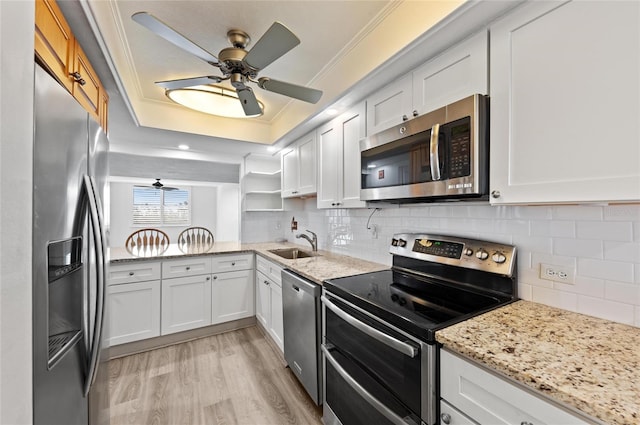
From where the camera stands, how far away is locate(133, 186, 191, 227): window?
652 centimetres

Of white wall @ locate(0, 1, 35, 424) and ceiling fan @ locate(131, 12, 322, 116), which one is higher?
ceiling fan @ locate(131, 12, 322, 116)

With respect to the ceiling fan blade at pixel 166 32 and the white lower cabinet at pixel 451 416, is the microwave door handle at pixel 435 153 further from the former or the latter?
the ceiling fan blade at pixel 166 32

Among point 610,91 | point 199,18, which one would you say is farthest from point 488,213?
→ point 199,18

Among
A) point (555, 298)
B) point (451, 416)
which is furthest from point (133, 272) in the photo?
point (555, 298)

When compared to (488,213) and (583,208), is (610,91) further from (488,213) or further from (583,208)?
(488,213)

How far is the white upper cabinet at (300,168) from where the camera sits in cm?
268

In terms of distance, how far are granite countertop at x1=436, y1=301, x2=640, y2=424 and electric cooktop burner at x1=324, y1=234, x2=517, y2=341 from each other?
0.36ft

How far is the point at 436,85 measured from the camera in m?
1.41

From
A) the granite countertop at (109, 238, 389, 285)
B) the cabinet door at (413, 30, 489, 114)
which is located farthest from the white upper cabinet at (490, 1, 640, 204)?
the granite countertop at (109, 238, 389, 285)

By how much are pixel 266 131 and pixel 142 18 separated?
2168mm

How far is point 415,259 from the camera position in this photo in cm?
179

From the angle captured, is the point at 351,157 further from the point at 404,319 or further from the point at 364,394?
the point at 364,394

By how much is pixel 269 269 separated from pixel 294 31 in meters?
2.00

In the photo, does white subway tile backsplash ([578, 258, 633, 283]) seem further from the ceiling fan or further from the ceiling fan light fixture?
the ceiling fan light fixture
